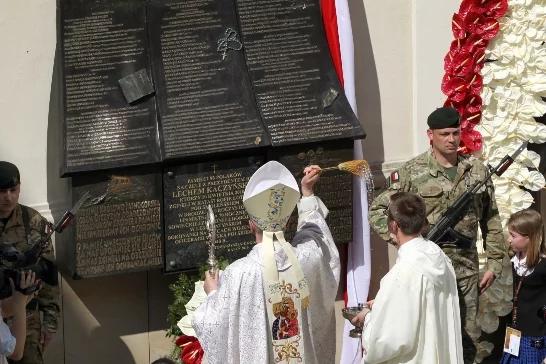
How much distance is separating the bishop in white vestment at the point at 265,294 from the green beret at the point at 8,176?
1539mm

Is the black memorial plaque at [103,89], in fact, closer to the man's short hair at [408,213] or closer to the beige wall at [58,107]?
the beige wall at [58,107]

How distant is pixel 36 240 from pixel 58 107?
3.60ft

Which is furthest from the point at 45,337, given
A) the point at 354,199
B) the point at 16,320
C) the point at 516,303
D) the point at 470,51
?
the point at 470,51

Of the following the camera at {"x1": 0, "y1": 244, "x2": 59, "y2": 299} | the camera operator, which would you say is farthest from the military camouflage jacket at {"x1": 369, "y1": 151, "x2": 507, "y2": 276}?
the camera operator

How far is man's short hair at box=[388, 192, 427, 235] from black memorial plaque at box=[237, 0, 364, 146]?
215 cm

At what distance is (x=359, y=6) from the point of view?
32.7 ft

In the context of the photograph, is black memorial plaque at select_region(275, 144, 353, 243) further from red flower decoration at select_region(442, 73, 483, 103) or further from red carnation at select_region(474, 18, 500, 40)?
red carnation at select_region(474, 18, 500, 40)

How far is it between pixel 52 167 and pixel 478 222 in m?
2.87

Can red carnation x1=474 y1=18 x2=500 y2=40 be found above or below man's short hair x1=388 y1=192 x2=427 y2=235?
above

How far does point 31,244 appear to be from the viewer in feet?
27.0

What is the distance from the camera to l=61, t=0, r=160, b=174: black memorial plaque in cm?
876

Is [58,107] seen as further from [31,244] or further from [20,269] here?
[20,269]

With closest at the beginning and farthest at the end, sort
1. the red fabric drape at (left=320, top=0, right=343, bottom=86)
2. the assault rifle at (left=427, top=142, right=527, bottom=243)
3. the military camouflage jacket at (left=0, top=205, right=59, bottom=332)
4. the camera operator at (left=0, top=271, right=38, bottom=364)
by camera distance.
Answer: the camera operator at (left=0, top=271, right=38, bottom=364), the military camouflage jacket at (left=0, top=205, right=59, bottom=332), the assault rifle at (left=427, top=142, right=527, bottom=243), the red fabric drape at (left=320, top=0, right=343, bottom=86)

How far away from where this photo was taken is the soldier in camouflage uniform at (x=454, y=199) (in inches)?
337
